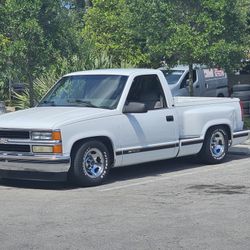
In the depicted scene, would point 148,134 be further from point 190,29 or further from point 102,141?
point 190,29

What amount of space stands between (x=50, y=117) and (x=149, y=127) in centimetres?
177

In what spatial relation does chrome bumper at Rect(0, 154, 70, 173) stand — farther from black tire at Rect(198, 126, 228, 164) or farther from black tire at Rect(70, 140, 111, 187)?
black tire at Rect(198, 126, 228, 164)

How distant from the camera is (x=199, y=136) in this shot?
39.4 ft

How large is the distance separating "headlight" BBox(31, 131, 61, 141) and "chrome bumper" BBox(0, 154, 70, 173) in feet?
0.88

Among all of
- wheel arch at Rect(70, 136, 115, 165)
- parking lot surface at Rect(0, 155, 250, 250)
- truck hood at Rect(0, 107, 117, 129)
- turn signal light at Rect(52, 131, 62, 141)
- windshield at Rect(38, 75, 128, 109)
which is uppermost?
windshield at Rect(38, 75, 128, 109)

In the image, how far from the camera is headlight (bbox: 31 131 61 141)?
9.74 meters

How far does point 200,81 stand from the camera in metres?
22.7

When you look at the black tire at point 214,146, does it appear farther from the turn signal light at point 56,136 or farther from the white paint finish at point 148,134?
the turn signal light at point 56,136

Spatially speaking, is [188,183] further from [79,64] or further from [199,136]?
[79,64]

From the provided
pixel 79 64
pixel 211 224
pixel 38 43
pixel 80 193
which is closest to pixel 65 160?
pixel 80 193

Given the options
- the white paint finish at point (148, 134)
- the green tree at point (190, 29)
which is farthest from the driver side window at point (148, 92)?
the green tree at point (190, 29)

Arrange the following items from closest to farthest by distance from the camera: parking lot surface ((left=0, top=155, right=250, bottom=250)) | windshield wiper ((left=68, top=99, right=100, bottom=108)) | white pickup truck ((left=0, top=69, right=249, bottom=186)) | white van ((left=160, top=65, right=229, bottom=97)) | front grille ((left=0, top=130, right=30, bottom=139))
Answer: parking lot surface ((left=0, top=155, right=250, bottom=250)) → white pickup truck ((left=0, top=69, right=249, bottom=186)) → front grille ((left=0, top=130, right=30, bottom=139)) → windshield wiper ((left=68, top=99, right=100, bottom=108)) → white van ((left=160, top=65, right=229, bottom=97))

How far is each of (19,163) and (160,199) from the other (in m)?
2.27

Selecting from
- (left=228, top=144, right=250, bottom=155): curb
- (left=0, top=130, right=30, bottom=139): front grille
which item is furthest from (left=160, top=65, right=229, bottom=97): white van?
(left=0, top=130, right=30, bottom=139): front grille
